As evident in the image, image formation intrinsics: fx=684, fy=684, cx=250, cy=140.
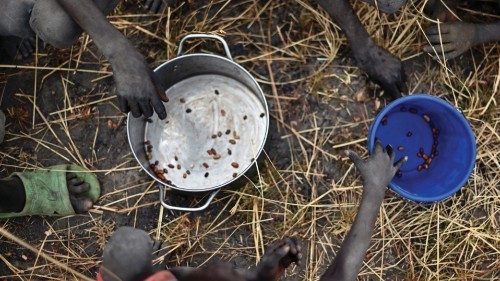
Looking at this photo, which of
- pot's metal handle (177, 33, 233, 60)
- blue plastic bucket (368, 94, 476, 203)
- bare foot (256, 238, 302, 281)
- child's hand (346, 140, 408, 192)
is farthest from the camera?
pot's metal handle (177, 33, 233, 60)

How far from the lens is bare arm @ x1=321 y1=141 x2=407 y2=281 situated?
7.87 ft

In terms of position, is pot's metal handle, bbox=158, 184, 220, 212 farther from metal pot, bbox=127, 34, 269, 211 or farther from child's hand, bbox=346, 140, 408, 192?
child's hand, bbox=346, 140, 408, 192

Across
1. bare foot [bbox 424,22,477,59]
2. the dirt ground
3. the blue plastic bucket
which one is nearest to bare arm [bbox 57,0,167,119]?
the dirt ground

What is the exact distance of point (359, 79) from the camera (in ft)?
10.4

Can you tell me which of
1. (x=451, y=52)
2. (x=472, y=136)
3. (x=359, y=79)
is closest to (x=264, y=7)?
(x=359, y=79)

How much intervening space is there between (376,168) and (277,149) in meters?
0.72

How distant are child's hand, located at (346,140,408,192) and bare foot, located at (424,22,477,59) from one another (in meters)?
0.71

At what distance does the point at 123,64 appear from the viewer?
2.48 m

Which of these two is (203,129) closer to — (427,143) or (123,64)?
(123,64)

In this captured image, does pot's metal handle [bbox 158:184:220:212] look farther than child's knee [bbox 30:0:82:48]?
Yes

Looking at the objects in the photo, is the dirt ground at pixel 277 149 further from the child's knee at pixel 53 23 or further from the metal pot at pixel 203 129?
the child's knee at pixel 53 23

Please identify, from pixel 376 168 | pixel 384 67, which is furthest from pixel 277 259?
pixel 384 67

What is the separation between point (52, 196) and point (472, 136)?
72.6 inches

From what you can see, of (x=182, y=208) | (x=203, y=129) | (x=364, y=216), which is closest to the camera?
(x=364, y=216)
